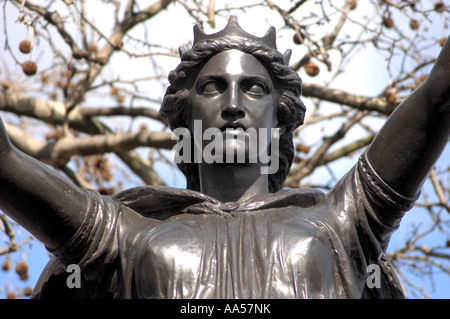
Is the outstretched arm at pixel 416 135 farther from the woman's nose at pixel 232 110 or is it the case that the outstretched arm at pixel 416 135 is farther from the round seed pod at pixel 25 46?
the round seed pod at pixel 25 46

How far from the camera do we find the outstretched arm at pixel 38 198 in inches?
206

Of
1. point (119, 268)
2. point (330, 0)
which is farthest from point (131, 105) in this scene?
point (119, 268)

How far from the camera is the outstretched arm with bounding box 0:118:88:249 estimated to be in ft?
17.2

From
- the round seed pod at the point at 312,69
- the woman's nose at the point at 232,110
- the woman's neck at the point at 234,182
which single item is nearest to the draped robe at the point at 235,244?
the woman's neck at the point at 234,182

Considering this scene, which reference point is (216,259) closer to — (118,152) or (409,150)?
(409,150)

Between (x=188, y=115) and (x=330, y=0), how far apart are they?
14.3ft

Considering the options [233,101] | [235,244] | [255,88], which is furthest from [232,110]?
[235,244]

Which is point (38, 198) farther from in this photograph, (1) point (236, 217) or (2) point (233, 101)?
(2) point (233, 101)

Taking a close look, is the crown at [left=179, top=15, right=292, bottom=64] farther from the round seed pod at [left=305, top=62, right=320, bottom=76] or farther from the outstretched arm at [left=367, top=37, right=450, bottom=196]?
the round seed pod at [left=305, top=62, right=320, bottom=76]

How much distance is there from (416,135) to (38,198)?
1639 millimetres

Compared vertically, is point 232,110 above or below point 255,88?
below

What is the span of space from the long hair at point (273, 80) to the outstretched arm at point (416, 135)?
928 millimetres

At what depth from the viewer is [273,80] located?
6.26 meters

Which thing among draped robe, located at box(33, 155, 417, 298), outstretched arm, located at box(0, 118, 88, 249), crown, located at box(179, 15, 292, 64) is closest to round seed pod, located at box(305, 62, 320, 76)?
crown, located at box(179, 15, 292, 64)
